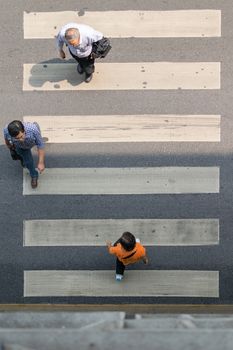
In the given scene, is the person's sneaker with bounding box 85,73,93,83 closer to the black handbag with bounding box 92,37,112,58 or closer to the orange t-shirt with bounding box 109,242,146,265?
the black handbag with bounding box 92,37,112,58

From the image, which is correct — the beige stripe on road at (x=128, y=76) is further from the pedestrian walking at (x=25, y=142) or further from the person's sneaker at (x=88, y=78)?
the pedestrian walking at (x=25, y=142)

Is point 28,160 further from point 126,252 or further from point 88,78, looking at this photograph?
point 126,252

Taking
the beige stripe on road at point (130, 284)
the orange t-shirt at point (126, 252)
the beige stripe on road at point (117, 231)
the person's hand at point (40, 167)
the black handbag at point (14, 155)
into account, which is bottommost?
the beige stripe on road at point (130, 284)

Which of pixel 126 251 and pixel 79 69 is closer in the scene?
pixel 126 251

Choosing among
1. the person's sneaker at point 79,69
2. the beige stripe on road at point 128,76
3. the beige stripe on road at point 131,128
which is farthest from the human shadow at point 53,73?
the beige stripe on road at point 131,128

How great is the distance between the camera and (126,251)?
28.6 ft

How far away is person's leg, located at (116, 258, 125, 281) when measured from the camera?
9.39 metres

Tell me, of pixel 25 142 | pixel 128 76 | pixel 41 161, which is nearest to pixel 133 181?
pixel 41 161

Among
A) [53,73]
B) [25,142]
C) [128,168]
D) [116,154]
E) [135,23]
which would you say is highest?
[135,23]

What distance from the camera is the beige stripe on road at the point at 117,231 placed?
9.84m

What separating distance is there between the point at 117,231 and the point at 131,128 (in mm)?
1784

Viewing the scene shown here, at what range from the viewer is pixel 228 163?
1002 cm

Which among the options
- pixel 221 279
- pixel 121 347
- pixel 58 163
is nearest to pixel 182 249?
pixel 221 279

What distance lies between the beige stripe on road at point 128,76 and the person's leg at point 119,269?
120 inches
